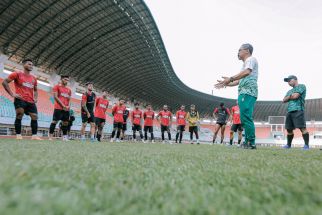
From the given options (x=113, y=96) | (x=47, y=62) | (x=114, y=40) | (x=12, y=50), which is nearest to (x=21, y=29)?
(x=12, y=50)

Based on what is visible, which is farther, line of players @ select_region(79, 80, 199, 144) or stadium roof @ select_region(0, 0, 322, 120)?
stadium roof @ select_region(0, 0, 322, 120)

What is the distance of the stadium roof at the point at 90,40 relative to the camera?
1955cm

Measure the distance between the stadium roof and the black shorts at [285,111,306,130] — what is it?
16332 millimetres

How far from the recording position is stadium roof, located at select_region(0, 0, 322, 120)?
1955cm

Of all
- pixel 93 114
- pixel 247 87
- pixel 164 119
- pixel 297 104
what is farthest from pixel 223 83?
pixel 164 119

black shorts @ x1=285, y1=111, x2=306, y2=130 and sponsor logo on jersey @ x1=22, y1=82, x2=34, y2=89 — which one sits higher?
sponsor logo on jersey @ x1=22, y1=82, x2=34, y2=89

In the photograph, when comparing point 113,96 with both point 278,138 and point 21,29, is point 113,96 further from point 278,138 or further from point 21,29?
point 278,138

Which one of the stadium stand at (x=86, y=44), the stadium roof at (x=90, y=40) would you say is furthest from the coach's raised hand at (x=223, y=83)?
the stadium roof at (x=90, y=40)

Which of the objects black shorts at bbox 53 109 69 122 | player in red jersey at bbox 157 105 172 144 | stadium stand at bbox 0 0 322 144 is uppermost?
stadium stand at bbox 0 0 322 144

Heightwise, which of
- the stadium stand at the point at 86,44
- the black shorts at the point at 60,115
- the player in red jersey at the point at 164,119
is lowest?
the black shorts at the point at 60,115

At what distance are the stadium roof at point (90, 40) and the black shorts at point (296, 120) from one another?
16.3m

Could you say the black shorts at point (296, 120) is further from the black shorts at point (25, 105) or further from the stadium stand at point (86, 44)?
the stadium stand at point (86, 44)

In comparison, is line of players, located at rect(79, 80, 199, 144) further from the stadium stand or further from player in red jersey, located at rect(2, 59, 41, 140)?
the stadium stand

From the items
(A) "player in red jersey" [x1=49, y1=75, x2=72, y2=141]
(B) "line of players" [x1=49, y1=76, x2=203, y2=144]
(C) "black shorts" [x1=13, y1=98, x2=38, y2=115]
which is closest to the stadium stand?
(B) "line of players" [x1=49, y1=76, x2=203, y2=144]
